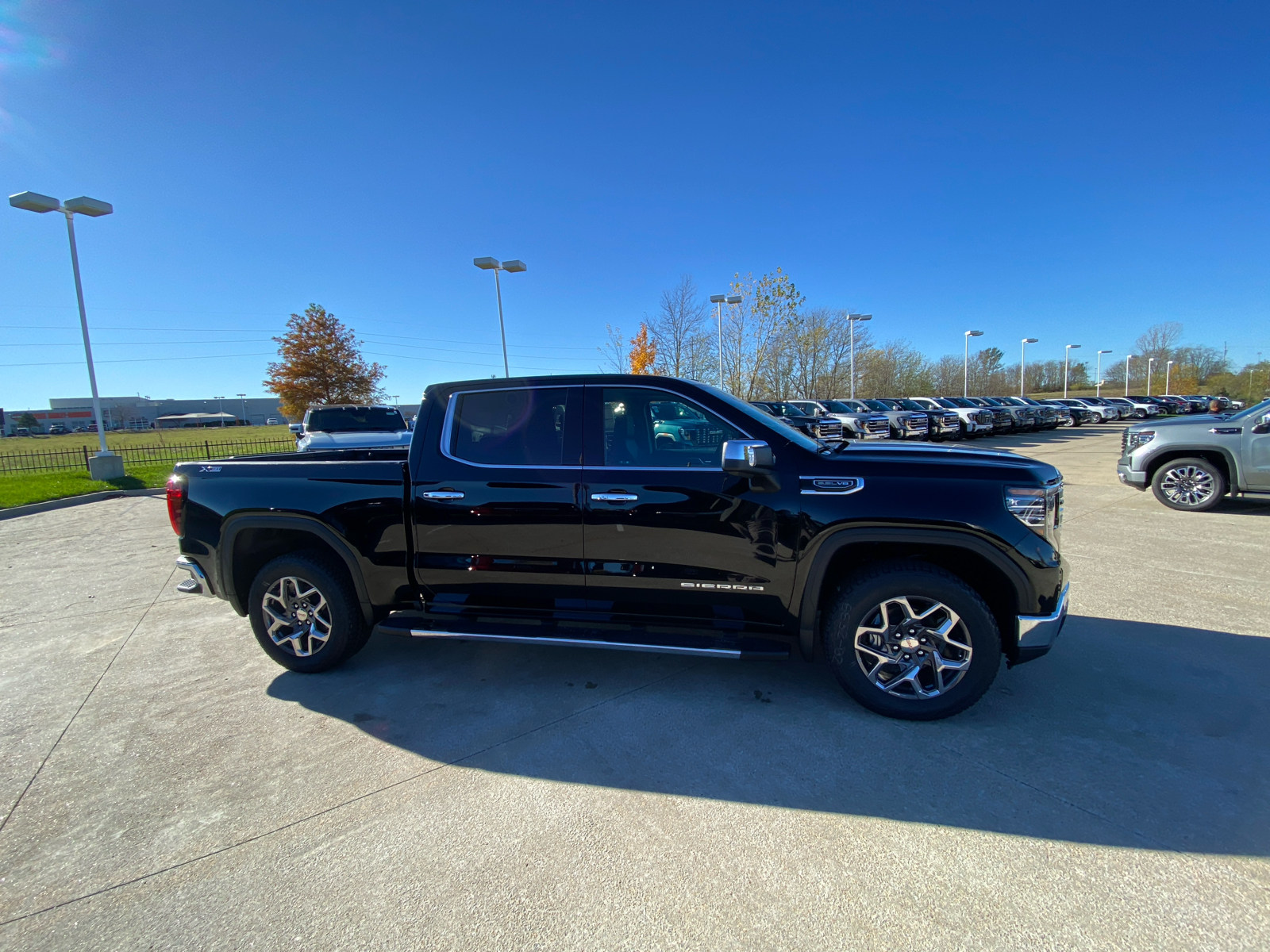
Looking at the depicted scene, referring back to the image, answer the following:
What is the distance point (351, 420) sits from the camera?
12266 mm

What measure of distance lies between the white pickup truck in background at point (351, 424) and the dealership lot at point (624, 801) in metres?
7.37

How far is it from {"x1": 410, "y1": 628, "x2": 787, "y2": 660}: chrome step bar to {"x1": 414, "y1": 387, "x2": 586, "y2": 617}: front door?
19cm

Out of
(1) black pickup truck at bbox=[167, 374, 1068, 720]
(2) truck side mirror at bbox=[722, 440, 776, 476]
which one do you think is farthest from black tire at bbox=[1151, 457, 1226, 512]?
(2) truck side mirror at bbox=[722, 440, 776, 476]

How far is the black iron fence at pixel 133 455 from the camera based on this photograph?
1848 centimetres

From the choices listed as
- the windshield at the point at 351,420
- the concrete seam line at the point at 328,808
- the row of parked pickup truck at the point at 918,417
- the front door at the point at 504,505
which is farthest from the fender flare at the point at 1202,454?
the windshield at the point at 351,420

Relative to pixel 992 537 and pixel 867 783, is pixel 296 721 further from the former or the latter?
pixel 992 537

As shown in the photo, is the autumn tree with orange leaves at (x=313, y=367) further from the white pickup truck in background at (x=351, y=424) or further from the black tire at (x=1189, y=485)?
the black tire at (x=1189, y=485)

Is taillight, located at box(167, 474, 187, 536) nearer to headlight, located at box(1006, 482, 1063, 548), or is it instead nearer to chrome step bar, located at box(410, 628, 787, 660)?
chrome step bar, located at box(410, 628, 787, 660)

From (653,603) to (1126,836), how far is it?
2.15m

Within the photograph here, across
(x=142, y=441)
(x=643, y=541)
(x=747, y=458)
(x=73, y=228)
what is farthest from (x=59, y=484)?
(x=142, y=441)

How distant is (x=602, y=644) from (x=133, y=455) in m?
29.1

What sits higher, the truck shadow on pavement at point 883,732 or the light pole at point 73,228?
the light pole at point 73,228

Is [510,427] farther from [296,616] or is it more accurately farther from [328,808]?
[328,808]

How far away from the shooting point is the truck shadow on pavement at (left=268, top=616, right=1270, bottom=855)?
8.04 feet
